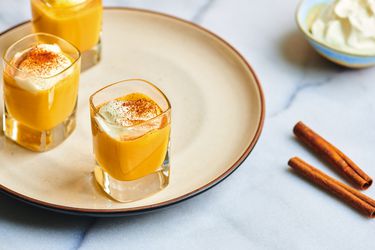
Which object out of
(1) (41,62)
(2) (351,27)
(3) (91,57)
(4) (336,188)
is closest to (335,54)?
(2) (351,27)

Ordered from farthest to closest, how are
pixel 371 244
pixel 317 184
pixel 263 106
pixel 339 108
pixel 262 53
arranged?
1. pixel 262 53
2. pixel 339 108
3. pixel 263 106
4. pixel 317 184
5. pixel 371 244

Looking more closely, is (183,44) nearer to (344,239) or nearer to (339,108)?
(339,108)

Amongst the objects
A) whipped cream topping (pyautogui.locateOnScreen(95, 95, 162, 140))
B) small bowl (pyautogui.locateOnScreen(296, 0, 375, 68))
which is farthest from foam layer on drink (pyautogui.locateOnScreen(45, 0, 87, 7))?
small bowl (pyautogui.locateOnScreen(296, 0, 375, 68))

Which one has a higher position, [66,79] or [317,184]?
[66,79]

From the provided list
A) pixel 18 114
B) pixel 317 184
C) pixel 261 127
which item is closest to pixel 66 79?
pixel 18 114

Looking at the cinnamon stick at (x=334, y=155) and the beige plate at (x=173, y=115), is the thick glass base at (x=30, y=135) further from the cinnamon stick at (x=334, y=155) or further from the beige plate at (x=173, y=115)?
the cinnamon stick at (x=334, y=155)

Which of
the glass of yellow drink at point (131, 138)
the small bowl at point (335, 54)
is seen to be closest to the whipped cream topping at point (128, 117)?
the glass of yellow drink at point (131, 138)

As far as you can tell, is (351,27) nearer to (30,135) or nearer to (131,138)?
(131,138)
